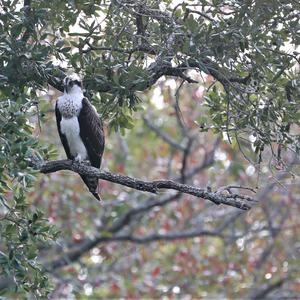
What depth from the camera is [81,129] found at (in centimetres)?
578

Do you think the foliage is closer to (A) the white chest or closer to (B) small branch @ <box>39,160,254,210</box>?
(B) small branch @ <box>39,160,254,210</box>

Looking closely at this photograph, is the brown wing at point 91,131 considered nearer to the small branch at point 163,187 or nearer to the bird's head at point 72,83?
the bird's head at point 72,83

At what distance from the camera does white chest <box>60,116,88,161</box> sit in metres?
5.79

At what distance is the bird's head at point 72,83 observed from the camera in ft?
16.7

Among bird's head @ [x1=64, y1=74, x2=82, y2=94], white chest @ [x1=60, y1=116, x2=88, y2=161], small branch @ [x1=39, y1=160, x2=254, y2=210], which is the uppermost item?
bird's head @ [x1=64, y1=74, x2=82, y2=94]

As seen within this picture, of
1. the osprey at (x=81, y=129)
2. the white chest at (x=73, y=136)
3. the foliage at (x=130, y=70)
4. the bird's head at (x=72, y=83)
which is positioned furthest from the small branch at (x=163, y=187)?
the white chest at (x=73, y=136)

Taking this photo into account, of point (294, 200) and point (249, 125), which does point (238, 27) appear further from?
point (294, 200)

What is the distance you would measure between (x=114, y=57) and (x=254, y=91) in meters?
0.78

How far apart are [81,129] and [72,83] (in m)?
0.60

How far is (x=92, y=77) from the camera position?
4.79 m

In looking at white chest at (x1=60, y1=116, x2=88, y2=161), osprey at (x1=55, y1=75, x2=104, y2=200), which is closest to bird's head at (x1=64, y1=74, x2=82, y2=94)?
osprey at (x1=55, y1=75, x2=104, y2=200)

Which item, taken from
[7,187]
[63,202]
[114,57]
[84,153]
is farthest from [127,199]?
[7,187]

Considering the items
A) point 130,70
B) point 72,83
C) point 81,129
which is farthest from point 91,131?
point 130,70

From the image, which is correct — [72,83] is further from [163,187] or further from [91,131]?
[163,187]
